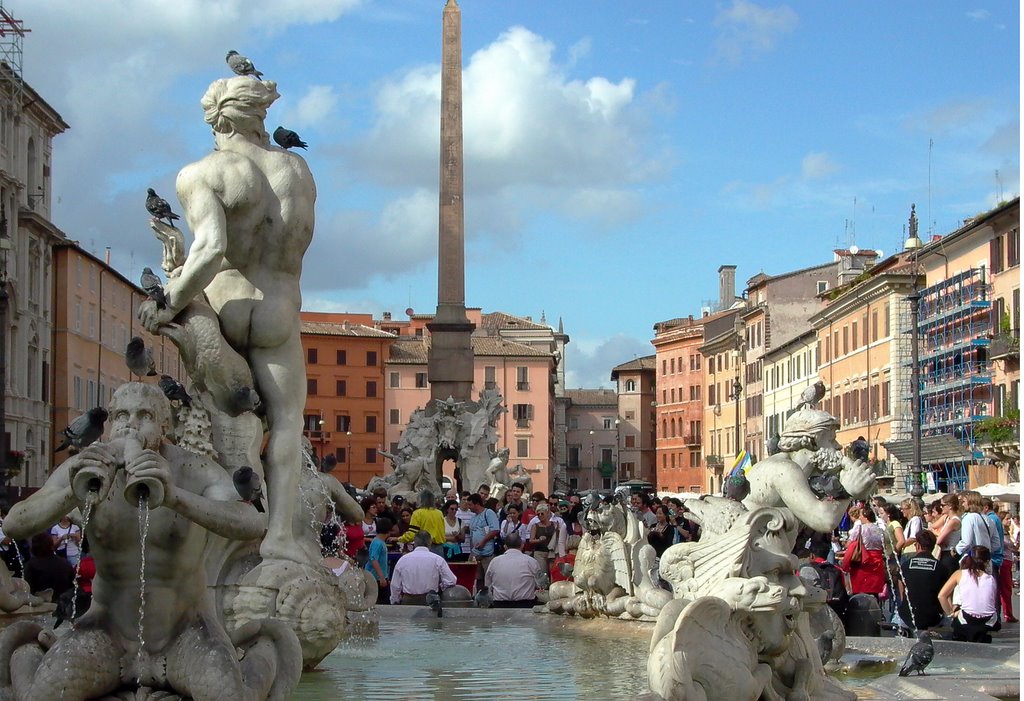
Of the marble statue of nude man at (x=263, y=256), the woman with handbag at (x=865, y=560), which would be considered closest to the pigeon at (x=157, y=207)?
the marble statue of nude man at (x=263, y=256)

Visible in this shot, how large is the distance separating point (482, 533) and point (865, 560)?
5.18 meters

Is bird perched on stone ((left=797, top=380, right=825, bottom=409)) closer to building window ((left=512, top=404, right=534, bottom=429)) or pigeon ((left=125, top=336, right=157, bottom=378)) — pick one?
pigeon ((left=125, top=336, right=157, bottom=378))

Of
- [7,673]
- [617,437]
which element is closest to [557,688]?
[7,673]

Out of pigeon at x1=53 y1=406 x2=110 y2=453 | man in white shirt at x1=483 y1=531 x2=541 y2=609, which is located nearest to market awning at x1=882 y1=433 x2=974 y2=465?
man in white shirt at x1=483 y1=531 x2=541 y2=609

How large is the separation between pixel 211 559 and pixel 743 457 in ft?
77.2

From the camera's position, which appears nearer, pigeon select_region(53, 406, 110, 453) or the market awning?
pigeon select_region(53, 406, 110, 453)

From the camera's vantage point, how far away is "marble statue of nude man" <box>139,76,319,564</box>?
268 inches

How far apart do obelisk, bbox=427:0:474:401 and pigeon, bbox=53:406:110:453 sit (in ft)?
111

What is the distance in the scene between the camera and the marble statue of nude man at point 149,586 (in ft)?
15.3

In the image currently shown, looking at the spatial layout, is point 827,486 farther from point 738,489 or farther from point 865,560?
point 865,560

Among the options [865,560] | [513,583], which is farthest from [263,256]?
[865,560]

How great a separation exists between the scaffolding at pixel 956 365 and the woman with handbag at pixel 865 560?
41.5 metres

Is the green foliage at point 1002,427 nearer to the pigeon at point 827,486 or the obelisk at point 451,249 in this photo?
the obelisk at point 451,249

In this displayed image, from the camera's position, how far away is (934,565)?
12.8 metres
